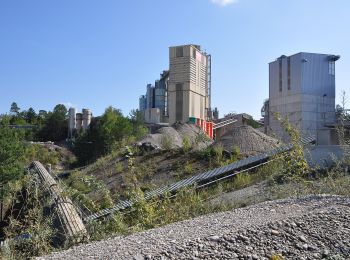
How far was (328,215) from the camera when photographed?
3.71m

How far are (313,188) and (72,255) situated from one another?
12.4 ft

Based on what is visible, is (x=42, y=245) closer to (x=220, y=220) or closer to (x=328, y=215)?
(x=220, y=220)

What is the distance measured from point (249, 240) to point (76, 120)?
65.7m

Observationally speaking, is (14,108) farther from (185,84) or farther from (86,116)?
(185,84)

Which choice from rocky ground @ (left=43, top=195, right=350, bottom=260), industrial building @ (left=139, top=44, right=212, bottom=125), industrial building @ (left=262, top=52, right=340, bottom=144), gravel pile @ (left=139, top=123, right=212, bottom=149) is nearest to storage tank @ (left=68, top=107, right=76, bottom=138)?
industrial building @ (left=139, top=44, right=212, bottom=125)

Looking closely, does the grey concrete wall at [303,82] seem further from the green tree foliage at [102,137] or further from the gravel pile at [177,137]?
the green tree foliage at [102,137]

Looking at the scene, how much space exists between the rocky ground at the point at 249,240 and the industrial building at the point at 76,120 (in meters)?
62.4

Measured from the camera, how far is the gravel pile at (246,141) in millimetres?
15086

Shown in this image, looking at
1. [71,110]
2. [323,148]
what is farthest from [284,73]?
[71,110]

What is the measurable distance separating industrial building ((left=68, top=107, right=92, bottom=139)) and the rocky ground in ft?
205

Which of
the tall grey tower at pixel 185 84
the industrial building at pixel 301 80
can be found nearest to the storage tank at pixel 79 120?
the tall grey tower at pixel 185 84

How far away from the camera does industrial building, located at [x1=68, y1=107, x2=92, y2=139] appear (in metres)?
65.2

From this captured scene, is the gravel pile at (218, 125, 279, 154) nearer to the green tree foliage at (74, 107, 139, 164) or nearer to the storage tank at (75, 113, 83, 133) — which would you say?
the green tree foliage at (74, 107, 139, 164)

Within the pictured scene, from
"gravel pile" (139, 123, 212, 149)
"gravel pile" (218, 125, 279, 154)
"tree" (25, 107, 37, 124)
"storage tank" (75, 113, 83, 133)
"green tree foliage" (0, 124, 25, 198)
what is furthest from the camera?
"tree" (25, 107, 37, 124)
